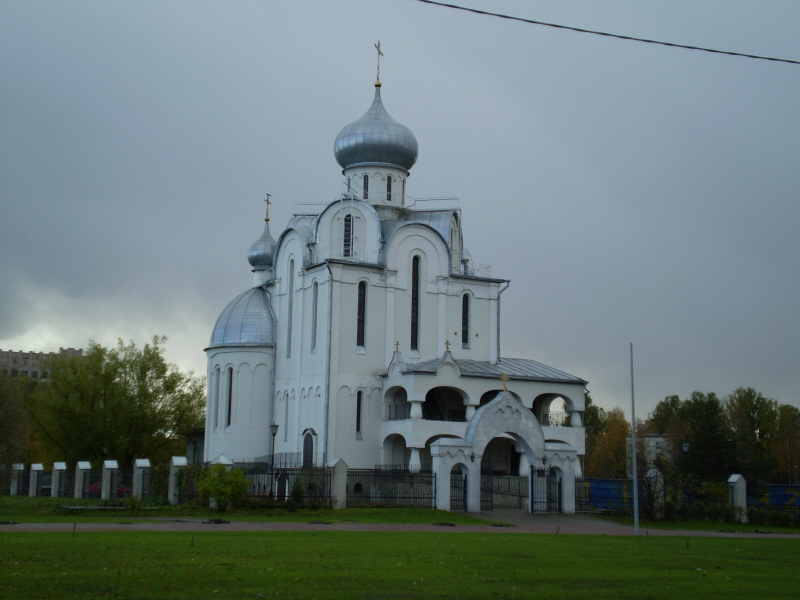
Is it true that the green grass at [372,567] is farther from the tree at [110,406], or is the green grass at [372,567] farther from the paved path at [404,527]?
the tree at [110,406]

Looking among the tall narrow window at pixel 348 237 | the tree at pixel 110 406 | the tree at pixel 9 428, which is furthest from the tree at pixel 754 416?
the tree at pixel 9 428

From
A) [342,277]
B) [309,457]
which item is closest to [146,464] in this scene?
[309,457]

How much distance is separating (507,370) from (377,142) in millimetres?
11534

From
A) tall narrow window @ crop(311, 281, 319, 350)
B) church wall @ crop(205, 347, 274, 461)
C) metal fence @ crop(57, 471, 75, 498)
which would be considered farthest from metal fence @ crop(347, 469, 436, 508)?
metal fence @ crop(57, 471, 75, 498)

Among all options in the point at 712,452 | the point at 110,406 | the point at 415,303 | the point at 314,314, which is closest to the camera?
the point at 712,452

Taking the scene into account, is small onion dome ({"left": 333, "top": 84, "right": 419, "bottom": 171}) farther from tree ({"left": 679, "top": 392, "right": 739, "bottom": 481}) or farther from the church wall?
tree ({"left": 679, "top": 392, "right": 739, "bottom": 481})

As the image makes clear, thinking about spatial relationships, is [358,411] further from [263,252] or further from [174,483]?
[263,252]

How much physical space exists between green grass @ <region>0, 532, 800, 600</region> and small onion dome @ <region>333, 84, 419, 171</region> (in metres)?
25.0

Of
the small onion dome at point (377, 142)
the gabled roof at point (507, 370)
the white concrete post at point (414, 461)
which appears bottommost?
the white concrete post at point (414, 461)

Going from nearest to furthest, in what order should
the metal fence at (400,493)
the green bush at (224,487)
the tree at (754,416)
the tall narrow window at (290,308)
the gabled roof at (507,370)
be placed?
the green bush at (224,487)
the metal fence at (400,493)
the gabled roof at (507,370)
the tall narrow window at (290,308)
the tree at (754,416)

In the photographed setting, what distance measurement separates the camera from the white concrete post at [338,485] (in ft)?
92.1

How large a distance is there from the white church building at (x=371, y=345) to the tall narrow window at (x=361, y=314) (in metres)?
0.06

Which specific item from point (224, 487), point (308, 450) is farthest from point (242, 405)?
point (224, 487)

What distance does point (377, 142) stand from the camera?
135 feet
